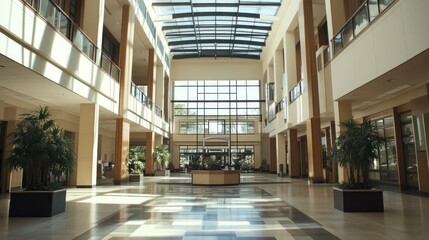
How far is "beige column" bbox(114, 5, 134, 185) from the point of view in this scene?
721 inches

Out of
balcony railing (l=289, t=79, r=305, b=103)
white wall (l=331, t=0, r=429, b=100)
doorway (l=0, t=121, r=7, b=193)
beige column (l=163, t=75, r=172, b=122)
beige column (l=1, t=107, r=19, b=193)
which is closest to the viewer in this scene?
white wall (l=331, t=0, r=429, b=100)

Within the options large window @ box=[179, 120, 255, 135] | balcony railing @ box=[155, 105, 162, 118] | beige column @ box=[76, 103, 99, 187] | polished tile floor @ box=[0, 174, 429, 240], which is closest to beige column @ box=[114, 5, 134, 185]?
beige column @ box=[76, 103, 99, 187]

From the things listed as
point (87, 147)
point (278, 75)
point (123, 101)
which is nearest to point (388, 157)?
point (123, 101)

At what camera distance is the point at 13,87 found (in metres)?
11.5

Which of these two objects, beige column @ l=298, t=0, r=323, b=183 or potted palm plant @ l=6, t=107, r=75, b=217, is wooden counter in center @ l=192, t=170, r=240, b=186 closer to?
beige column @ l=298, t=0, r=323, b=183

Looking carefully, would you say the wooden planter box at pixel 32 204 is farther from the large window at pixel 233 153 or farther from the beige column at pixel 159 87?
the large window at pixel 233 153

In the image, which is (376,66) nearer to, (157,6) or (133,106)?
(133,106)

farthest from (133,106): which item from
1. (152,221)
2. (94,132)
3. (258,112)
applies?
(258,112)

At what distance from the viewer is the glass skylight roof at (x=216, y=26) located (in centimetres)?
2473

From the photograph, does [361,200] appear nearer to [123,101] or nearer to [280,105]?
[123,101]

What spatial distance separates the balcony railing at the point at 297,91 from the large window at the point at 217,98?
17.9m

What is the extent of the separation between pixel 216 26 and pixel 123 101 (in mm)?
14196

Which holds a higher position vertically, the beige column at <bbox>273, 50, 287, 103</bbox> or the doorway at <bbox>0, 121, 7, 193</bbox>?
the beige column at <bbox>273, 50, 287, 103</bbox>

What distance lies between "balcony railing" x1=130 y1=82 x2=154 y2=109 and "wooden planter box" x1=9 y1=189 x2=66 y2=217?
43.7ft
